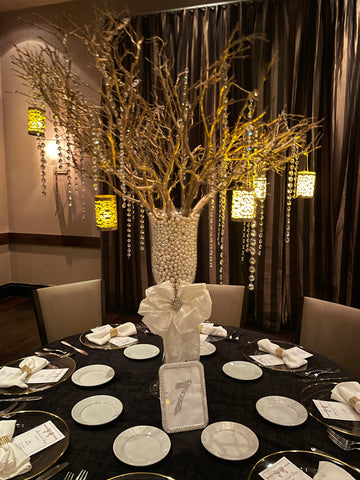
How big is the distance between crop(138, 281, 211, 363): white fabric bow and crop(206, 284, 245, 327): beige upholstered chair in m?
0.96

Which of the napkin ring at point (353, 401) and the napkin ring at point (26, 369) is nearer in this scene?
the napkin ring at point (353, 401)

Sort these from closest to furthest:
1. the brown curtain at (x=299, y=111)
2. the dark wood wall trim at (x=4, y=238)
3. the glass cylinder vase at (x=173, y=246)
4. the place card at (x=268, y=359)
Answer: the glass cylinder vase at (x=173, y=246) < the place card at (x=268, y=359) < the brown curtain at (x=299, y=111) < the dark wood wall trim at (x=4, y=238)

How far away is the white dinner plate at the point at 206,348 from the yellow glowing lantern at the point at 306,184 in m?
1.69

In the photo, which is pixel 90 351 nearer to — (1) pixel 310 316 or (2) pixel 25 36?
(1) pixel 310 316

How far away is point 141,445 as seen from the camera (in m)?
0.94

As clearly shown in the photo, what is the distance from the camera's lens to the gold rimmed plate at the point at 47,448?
857mm

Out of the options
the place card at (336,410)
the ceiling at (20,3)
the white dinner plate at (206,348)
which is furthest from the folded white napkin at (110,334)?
the ceiling at (20,3)

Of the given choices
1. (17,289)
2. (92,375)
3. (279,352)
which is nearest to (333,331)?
(279,352)

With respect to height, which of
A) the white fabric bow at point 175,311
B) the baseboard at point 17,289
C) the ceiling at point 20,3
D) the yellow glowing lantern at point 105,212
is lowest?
the baseboard at point 17,289

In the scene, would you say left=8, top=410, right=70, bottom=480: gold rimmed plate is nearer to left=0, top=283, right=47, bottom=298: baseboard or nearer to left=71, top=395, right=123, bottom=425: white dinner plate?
left=71, top=395, right=123, bottom=425: white dinner plate

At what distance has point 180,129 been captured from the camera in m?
1.14

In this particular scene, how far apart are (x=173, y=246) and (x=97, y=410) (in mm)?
549

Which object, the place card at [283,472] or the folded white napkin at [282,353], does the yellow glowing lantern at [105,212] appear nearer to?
the folded white napkin at [282,353]

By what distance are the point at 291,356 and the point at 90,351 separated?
807 mm
